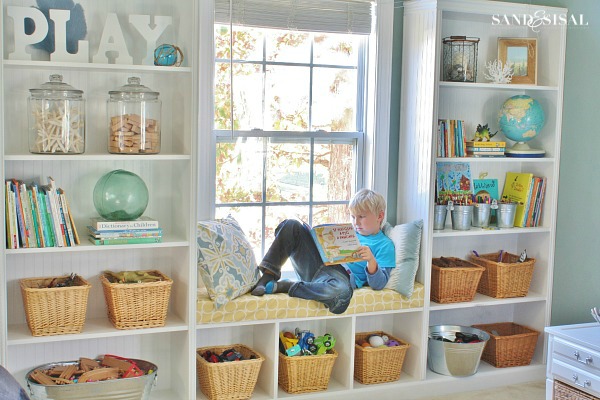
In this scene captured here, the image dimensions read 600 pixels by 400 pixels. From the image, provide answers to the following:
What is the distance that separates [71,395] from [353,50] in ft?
7.01

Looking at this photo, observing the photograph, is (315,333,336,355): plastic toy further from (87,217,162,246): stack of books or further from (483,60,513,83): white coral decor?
(483,60,513,83): white coral decor

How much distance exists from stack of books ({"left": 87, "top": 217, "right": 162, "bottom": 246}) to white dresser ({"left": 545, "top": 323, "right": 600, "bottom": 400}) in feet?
6.30

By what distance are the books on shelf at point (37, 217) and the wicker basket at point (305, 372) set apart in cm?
114

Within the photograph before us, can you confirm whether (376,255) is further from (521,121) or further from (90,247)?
(90,247)

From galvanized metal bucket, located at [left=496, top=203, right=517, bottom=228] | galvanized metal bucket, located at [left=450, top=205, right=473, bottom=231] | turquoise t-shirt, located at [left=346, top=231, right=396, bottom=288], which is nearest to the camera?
turquoise t-shirt, located at [left=346, top=231, right=396, bottom=288]

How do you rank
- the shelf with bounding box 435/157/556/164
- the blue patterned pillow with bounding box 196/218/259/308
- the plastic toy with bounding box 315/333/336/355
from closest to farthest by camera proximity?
the blue patterned pillow with bounding box 196/218/259/308 → the plastic toy with bounding box 315/333/336/355 → the shelf with bounding box 435/157/556/164

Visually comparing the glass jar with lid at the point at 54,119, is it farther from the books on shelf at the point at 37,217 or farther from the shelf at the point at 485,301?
the shelf at the point at 485,301

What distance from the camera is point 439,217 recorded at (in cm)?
404

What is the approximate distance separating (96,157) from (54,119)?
0.23 metres

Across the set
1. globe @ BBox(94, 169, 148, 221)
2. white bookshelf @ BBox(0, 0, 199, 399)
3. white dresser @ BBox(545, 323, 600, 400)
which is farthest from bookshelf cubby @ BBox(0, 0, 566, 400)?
white dresser @ BBox(545, 323, 600, 400)

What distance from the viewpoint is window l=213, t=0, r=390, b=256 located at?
3.74 m

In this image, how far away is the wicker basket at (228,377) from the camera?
3.50 meters

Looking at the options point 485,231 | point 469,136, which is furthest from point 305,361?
point 469,136

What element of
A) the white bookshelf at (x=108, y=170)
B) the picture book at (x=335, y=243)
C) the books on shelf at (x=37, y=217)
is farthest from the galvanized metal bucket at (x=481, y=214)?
the books on shelf at (x=37, y=217)
